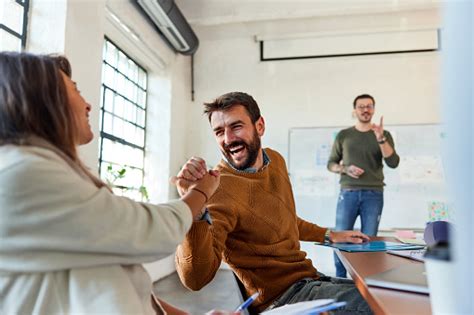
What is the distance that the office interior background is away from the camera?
4.33 meters

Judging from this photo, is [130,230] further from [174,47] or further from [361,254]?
[174,47]

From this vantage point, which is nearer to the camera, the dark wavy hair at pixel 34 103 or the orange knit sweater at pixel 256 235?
the dark wavy hair at pixel 34 103

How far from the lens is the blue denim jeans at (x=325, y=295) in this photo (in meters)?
1.11

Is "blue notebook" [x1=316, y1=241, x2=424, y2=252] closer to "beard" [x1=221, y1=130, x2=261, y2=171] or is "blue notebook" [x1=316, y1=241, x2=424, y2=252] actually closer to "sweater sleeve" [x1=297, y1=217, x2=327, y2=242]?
"sweater sleeve" [x1=297, y1=217, x2=327, y2=242]

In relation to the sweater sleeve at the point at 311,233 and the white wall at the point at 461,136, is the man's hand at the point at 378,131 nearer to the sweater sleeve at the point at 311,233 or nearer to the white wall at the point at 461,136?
the sweater sleeve at the point at 311,233

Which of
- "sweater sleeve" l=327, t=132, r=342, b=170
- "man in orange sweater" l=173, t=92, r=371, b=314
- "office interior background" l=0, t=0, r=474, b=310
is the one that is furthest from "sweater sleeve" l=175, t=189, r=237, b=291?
"office interior background" l=0, t=0, r=474, b=310

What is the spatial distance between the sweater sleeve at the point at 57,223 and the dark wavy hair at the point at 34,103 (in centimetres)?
7

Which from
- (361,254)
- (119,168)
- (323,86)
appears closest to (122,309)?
(361,254)

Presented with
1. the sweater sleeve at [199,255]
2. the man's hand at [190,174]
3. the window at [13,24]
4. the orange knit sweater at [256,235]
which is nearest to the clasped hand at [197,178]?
the man's hand at [190,174]

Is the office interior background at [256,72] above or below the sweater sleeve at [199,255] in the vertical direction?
above

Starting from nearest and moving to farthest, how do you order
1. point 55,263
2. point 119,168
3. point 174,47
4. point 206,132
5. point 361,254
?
point 55,263 < point 361,254 < point 119,168 < point 174,47 < point 206,132

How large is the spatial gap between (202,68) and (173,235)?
5.20 metres

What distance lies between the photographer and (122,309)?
603 mm

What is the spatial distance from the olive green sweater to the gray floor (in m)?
1.46
